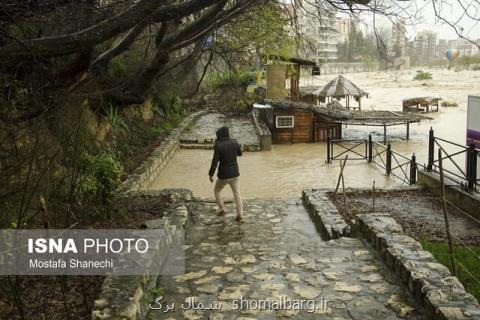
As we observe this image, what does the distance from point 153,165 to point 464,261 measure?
9966mm

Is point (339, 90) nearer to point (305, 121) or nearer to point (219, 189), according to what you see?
point (305, 121)

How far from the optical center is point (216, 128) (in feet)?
86.6

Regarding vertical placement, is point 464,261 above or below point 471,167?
below

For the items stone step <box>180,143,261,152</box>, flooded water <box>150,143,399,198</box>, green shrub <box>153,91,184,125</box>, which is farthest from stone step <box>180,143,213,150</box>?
green shrub <box>153,91,184,125</box>

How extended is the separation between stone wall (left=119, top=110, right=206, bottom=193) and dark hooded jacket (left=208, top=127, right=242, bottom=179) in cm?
195

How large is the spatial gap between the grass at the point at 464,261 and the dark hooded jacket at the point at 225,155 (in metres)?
Answer: 3.18

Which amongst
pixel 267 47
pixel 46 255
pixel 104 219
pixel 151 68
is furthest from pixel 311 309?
pixel 267 47

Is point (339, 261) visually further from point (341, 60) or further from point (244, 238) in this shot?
point (341, 60)

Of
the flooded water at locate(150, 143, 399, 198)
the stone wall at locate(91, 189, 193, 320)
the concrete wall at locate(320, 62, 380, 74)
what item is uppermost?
the concrete wall at locate(320, 62, 380, 74)

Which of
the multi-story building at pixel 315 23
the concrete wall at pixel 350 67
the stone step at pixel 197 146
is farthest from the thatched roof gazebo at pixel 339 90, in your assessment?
the concrete wall at pixel 350 67

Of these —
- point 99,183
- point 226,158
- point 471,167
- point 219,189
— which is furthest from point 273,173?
point 99,183

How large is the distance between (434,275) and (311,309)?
1.23m

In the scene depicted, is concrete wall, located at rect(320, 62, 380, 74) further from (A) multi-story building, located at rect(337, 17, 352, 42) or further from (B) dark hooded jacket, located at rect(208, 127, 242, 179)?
(B) dark hooded jacket, located at rect(208, 127, 242, 179)

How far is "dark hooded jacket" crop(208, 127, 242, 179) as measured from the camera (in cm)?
791
